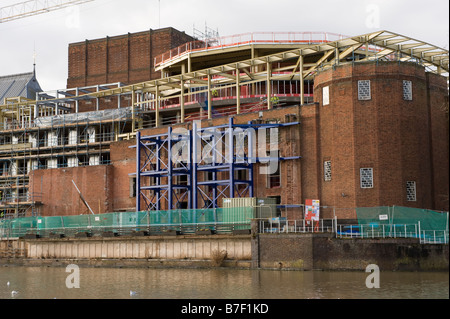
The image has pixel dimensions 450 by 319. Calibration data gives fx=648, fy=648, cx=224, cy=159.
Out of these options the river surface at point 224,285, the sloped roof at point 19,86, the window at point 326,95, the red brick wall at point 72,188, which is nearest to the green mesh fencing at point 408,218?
the river surface at point 224,285

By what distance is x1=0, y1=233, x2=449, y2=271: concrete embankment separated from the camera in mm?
33594

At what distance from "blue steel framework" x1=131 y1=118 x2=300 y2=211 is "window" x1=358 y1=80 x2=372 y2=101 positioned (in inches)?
215

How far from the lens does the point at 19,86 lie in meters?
85.8

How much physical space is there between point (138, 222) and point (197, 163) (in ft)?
25.1

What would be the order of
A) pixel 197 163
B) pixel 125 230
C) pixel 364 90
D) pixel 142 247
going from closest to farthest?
pixel 142 247
pixel 364 90
pixel 125 230
pixel 197 163

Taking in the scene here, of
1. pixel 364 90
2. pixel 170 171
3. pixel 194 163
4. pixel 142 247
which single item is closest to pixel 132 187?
pixel 170 171

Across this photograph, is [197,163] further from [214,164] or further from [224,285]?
[224,285]

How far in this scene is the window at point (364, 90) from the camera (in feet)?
146

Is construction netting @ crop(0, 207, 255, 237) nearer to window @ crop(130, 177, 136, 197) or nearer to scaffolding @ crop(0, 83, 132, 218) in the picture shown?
window @ crop(130, 177, 136, 197)

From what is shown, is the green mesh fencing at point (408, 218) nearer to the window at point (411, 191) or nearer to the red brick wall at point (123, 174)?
the window at point (411, 191)

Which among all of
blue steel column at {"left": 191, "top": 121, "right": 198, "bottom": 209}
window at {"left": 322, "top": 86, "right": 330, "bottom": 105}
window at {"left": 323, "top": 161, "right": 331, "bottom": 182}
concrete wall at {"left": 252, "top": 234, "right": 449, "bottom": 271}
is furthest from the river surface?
window at {"left": 322, "top": 86, "right": 330, "bottom": 105}

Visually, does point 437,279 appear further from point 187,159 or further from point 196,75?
point 196,75

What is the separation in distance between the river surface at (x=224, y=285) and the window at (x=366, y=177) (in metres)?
10.9

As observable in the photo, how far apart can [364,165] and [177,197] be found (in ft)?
56.9
